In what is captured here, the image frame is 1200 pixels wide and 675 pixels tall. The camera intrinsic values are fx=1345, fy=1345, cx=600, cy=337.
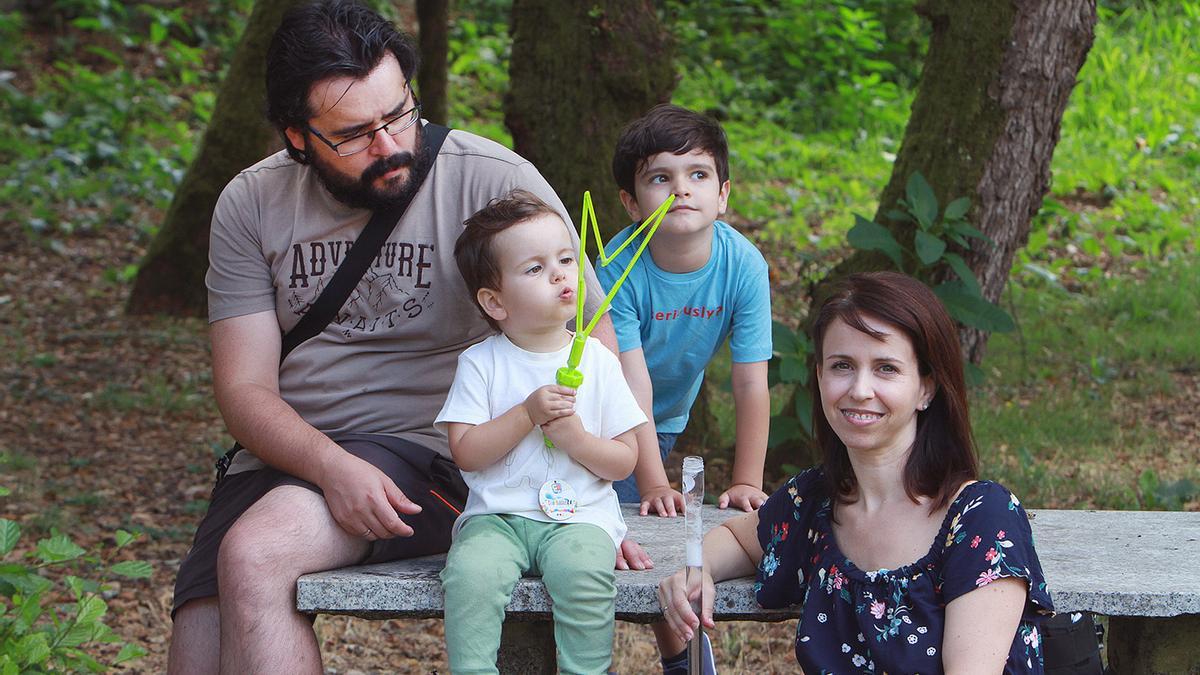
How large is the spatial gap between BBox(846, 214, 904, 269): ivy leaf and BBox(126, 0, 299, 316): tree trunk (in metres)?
4.07

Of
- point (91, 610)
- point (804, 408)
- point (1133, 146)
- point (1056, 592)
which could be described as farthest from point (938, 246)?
point (1133, 146)

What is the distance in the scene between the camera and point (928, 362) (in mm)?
2383

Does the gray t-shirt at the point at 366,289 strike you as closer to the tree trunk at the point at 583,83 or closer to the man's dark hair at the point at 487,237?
the man's dark hair at the point at 487,237

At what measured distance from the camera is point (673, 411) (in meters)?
3.50

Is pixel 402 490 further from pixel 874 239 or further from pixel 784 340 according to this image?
pixel 874 239

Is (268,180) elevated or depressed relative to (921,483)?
elevated

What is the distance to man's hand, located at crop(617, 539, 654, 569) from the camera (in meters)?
2.75

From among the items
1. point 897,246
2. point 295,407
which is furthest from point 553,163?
point 295,407

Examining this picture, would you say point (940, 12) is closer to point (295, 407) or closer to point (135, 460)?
Answer: point (295, 407)

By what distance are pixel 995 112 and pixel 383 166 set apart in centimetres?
263

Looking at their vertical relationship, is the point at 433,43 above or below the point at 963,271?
above

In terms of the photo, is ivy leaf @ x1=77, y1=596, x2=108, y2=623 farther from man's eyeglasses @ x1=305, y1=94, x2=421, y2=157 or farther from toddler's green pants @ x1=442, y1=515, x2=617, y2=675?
man's eyeglasses @ x1=305, y1=94, x2=421, y2=157

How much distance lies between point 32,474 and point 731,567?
3.71 metres

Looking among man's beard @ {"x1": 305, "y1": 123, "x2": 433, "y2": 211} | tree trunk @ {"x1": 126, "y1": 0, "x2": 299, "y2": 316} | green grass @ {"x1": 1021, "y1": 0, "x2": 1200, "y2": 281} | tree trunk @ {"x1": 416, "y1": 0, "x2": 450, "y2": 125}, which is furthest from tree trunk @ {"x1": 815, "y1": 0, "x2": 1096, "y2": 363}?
tree trunk @ {"x1": 126, "y1": 0, "x2": 299, "y2": 316}
